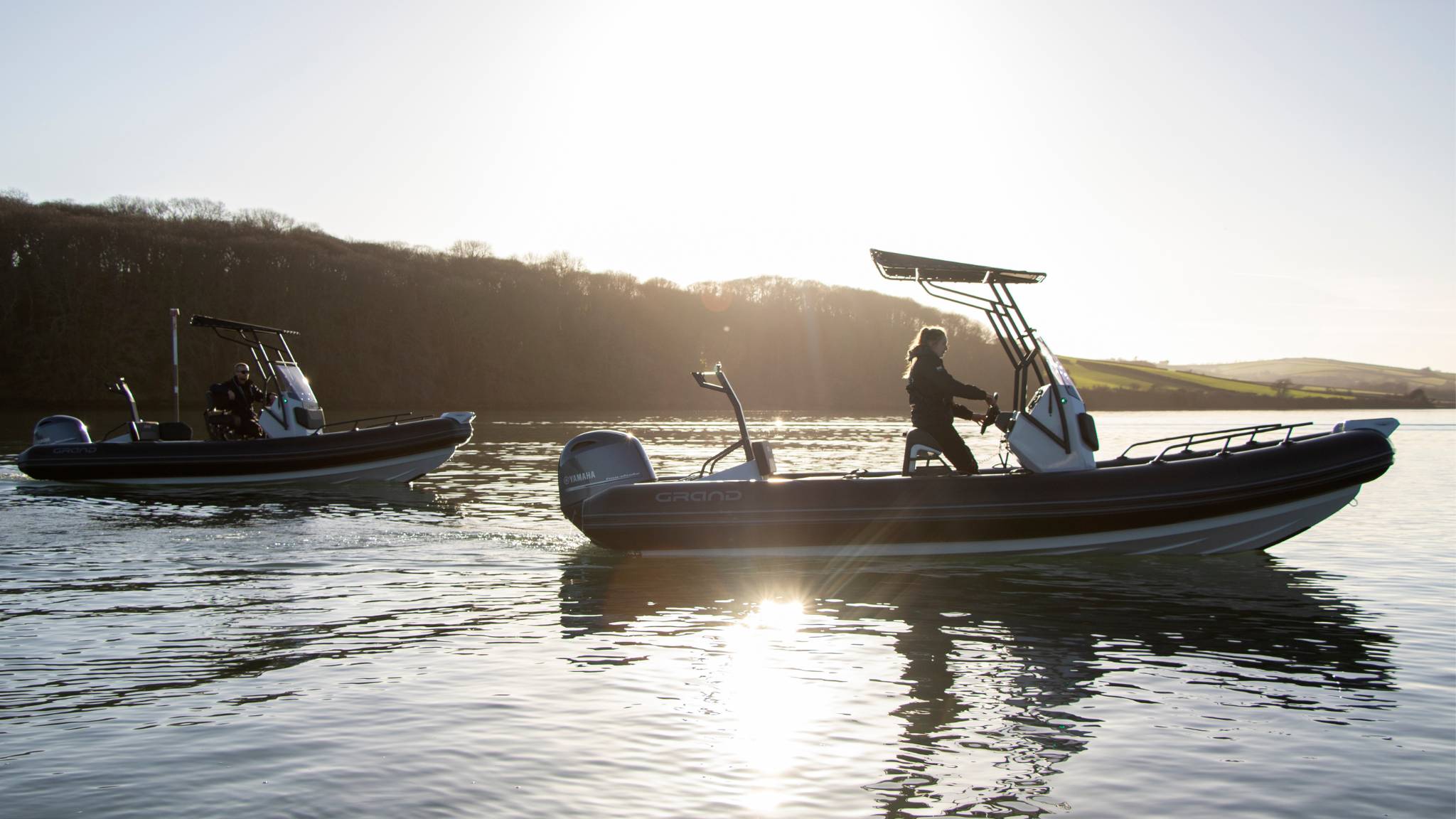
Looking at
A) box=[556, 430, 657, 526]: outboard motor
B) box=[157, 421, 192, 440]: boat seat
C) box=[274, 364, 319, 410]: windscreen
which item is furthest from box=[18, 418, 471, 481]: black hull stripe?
box=[556, 430, 657, 526]: outboard motor

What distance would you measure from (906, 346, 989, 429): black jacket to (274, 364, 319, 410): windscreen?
10.6 metres

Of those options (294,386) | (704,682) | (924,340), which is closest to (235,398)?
(294,386)

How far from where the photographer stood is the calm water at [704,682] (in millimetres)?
4355

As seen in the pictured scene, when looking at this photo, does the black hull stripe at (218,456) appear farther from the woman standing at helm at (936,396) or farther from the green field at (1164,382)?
the green field at (1164,382)

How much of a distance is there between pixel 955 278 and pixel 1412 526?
738 cm

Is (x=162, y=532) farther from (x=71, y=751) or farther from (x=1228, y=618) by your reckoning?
(x=1228, y=618)

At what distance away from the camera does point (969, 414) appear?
9.25m

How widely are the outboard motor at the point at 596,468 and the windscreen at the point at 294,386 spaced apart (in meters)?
7.97

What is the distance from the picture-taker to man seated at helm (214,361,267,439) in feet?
54.5

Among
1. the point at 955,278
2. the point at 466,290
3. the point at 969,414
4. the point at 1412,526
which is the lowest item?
the point at 1412,526

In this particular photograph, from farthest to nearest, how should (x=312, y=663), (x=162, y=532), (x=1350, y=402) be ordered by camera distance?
(x=1350, y=402) → (x=162, y=532) → (x=312, y=663)

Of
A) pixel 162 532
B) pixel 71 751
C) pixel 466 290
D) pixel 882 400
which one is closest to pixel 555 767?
pixel 71 751

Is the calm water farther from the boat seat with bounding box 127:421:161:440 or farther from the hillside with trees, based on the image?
the hillside with trees

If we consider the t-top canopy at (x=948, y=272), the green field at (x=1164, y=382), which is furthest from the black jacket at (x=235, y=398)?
the green field at (x=1164, y=382)
